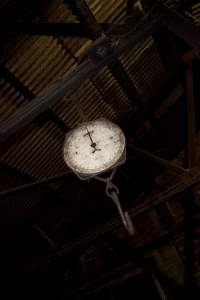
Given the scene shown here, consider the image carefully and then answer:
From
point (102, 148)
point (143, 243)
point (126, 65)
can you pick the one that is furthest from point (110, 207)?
point (102, 148)

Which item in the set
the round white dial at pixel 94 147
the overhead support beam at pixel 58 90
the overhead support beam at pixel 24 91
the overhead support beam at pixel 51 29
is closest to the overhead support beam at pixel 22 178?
the overhead support beam at pixel 24 91

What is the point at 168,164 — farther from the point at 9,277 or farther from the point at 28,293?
the point at 28,293

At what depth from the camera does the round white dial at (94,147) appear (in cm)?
407

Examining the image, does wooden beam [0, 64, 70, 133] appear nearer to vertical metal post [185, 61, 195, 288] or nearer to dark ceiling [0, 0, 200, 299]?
dark ceiling [0, 0, 200, 299]

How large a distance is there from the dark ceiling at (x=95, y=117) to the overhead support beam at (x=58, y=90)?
0.04 feet

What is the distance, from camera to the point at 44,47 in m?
4.84

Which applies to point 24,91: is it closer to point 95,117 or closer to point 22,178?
point 95,117

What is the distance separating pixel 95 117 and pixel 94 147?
2.37m

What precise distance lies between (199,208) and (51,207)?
3.17 metres

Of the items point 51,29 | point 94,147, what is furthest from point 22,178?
point 51,29

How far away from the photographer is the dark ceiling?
3850 mm

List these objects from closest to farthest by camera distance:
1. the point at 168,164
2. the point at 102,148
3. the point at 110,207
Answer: the point at 102,148 < the point at 168,164 < the point at 110,207

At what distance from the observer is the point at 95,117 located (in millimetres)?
6496

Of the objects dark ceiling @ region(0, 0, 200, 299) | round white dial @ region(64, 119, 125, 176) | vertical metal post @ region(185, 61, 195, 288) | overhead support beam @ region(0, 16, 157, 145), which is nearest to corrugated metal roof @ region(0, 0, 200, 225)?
dark ceiling @ region(0, 0, 200, 299)
